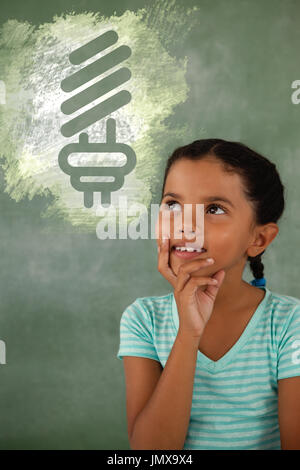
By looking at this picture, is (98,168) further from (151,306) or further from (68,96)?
(151,306)

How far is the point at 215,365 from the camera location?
87 cm

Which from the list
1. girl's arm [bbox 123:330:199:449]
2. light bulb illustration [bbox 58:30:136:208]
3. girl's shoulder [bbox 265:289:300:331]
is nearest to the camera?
girl's arm [bbox 123:330:199:449]

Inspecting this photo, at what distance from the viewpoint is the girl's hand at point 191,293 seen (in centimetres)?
82

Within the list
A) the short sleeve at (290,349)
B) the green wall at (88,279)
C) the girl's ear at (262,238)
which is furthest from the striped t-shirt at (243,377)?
the green wall at (88,279)

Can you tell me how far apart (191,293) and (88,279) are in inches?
39.5

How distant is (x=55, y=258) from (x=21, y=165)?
0.38 meters

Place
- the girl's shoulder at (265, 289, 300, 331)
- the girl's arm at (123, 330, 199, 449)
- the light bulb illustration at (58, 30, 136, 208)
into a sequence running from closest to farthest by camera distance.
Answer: the girl's arm at (123, 330, 199, 449), the girl's shoulder at (265, 289, 300, 331), the light bulb illustration at (58, 30, 136, 208)

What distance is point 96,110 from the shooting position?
5.78 ft

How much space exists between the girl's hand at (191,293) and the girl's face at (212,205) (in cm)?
2

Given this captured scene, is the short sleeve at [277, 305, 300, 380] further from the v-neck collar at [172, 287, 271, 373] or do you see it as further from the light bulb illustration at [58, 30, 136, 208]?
the light bulb illustration at [58, 30, 136, 208]

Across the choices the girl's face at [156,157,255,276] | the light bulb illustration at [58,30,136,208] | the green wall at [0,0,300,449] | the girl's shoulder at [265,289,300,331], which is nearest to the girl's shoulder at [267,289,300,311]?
the girl's shoulder at [265,289,300,331]

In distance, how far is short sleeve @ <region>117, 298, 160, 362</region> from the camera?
0.90 meters
